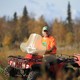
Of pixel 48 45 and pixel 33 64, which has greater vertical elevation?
pixel 48 45

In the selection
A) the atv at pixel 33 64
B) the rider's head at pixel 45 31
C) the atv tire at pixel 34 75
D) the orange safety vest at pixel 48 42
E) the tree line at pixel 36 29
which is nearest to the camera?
the atv tire at pixel 34 75

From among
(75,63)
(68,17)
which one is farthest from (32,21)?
(75,63)

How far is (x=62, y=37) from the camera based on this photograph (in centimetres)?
9875

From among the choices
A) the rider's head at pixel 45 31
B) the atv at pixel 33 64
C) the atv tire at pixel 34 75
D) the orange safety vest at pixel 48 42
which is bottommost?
the atv tire at pixel 34 75

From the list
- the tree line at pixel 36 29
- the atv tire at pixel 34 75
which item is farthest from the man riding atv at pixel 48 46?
the tree line at pixel 36 29

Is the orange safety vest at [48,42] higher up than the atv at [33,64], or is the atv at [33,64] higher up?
the orange safety vest at [48,42]

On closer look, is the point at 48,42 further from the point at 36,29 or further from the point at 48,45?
the point at 36,29

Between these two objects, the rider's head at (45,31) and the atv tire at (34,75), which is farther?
the rider's head at (45,31)

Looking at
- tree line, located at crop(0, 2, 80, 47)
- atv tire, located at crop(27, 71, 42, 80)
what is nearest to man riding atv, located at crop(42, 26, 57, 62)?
atv tire, located at crop(27, 71, 42, 80)

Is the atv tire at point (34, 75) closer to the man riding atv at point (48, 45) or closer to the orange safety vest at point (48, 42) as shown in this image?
the man riding atv at point (48, 45)

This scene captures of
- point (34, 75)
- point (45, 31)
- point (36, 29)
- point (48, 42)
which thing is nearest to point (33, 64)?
point (34, 75)

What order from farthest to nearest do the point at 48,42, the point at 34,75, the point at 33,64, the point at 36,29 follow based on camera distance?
the point at 36,29 < the point at 48,42 < the point at 33,64 < the point at 34,75

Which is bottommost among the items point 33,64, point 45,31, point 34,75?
point 34,75

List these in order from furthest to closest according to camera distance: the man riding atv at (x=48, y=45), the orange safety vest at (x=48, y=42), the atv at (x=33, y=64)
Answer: the orange safety vest at (x=48, y=42)
the man riding atv at (x=48, y=45)
the atv at (x=33, y=64)
